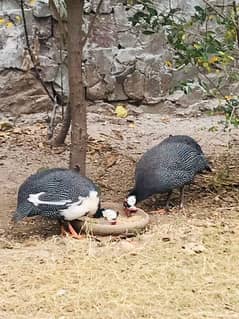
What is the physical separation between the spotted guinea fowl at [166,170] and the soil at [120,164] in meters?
0.16

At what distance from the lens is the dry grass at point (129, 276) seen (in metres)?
3.21

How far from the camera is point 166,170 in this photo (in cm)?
479

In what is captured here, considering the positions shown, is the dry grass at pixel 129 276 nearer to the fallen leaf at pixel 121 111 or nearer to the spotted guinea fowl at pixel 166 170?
the spotted guinea fowl at pixel 166 170

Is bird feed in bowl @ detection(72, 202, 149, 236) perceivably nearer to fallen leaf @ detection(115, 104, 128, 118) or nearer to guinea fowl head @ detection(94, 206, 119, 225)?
guinea fowl head @ detection(94, 206, 119, 225)

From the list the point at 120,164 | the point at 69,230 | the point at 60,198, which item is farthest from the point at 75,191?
the point at 120,164

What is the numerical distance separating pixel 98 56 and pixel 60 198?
3115 millimetres

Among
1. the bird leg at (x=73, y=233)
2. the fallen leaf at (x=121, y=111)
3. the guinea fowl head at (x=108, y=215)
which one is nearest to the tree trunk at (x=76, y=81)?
the guinea fowl head at (x=108, y=215)

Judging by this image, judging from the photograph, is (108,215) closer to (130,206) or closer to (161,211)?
(130,206)

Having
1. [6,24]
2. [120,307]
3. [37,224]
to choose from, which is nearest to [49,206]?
[37,224]

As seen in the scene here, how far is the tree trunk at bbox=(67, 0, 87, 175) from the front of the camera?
14.9ft

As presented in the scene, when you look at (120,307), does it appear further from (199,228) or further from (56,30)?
(56,30)

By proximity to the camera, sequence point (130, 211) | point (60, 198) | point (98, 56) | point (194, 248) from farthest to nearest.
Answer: point (98, 56), point (130, 211), point (60, 198), point (194, 248)

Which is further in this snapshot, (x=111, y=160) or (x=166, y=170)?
(x=111, y=160)

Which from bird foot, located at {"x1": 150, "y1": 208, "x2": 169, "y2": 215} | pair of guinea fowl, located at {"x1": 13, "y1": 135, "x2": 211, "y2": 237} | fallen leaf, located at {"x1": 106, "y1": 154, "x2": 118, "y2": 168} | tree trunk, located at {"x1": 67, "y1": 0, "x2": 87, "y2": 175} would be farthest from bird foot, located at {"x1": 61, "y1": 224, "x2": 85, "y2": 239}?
fallen leaf, located at {"x1": 106, "y1": 154, "x2": 118, "y2": 168}
